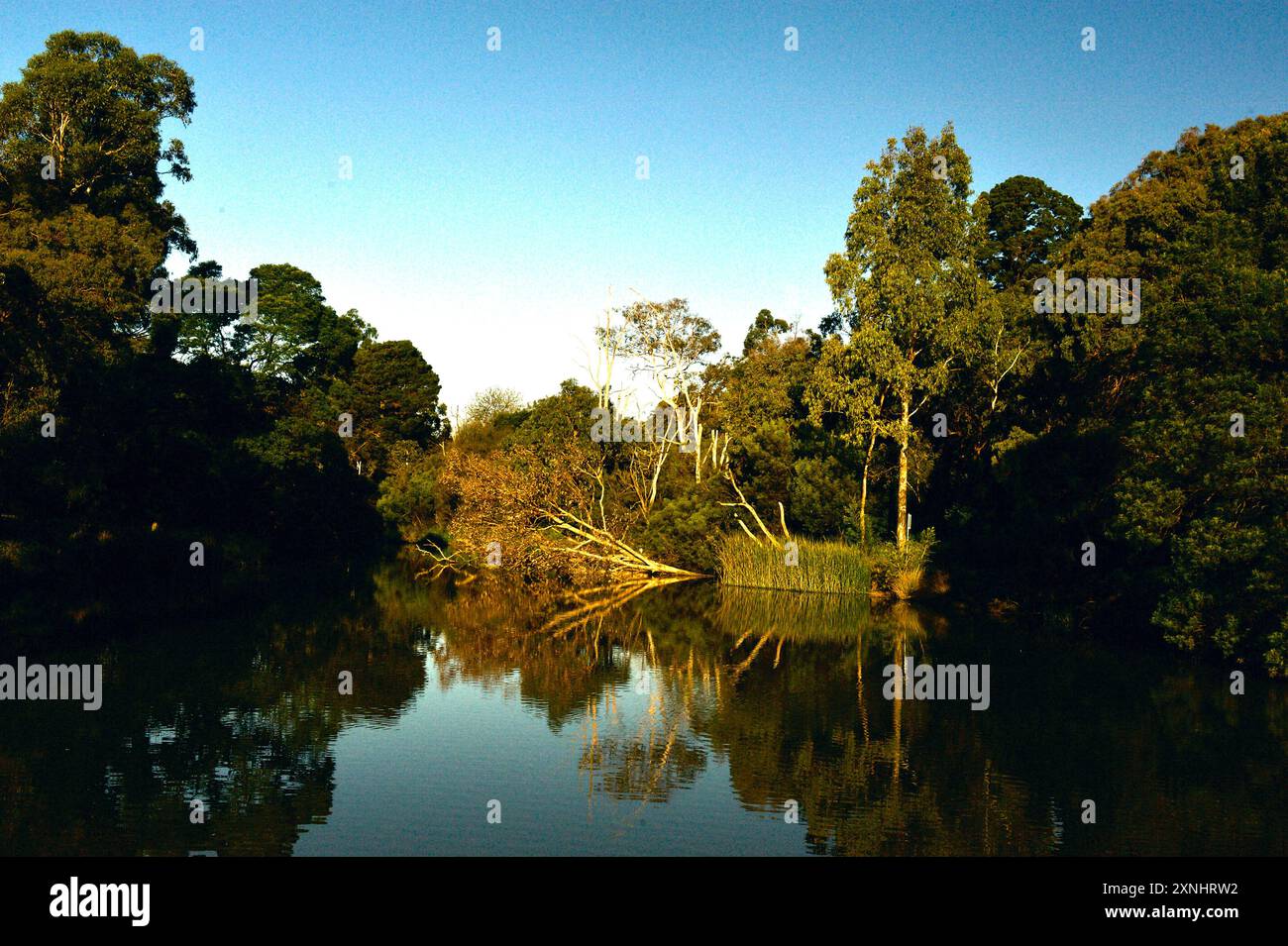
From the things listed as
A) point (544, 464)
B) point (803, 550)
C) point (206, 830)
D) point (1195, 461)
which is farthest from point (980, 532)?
point (206, 830)

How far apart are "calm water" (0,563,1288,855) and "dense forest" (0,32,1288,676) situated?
4.20m

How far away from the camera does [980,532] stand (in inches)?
1389

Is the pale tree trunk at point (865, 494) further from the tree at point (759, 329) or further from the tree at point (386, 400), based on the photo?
the tree at point (386, 400)

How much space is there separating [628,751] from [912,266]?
85.6 ft

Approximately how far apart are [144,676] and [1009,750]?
53.7 ft

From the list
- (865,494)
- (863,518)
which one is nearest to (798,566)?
(863,518)

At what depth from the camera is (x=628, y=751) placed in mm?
15734

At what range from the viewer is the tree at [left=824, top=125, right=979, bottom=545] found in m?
36.0

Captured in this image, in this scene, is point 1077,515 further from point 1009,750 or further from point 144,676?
point 144,676

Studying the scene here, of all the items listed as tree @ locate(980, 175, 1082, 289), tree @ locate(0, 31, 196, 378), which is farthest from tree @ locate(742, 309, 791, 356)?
tree @ locate(0, 31, 196, 378)

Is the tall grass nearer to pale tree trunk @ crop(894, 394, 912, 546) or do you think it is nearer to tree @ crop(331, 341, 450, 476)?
pale tree trunk @ crop(894, 394, 912, 546)

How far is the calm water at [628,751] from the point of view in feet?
38.5

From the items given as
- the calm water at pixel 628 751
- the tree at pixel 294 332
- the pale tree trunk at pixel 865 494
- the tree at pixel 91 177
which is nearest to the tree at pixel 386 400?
the tree at pixel 294 332

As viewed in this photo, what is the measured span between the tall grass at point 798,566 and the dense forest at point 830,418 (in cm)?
16
